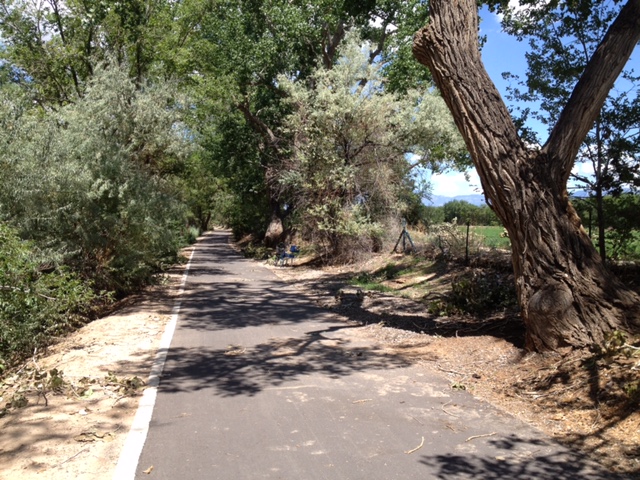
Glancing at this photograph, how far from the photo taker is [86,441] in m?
4.86

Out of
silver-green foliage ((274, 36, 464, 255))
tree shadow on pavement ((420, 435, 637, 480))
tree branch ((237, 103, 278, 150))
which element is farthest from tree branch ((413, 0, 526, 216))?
tree branch ((237, 103, 278, 150))

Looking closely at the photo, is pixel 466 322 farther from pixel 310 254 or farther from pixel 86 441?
pixel 310 254

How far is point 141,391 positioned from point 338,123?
47.9 feet

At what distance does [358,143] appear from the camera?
64.6ft

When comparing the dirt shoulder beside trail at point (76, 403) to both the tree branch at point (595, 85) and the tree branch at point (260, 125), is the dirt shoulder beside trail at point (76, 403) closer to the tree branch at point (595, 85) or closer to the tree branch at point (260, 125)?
the tree branch at point (595, 85)

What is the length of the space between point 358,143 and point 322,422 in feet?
50.4

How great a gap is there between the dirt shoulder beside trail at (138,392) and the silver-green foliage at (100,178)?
2.65 metres

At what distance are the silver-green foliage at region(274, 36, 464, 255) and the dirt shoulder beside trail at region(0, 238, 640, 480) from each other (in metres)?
9.81

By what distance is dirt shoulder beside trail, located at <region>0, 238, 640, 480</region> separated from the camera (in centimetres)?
457

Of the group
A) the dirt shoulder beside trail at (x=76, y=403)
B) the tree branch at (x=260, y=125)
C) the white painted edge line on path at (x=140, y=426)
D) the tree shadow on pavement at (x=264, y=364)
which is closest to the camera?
the white painted edge line on path at (x=140, y=426)

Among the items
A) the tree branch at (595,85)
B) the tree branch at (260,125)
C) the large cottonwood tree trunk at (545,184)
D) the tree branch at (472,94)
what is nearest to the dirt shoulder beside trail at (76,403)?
the large cottonwood tree trunk at (545,184)

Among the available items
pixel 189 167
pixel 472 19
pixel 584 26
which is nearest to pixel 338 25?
pixel 189 167

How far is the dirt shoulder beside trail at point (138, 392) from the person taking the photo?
180 inches

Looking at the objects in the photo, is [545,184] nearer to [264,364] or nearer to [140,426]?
[264,364]
